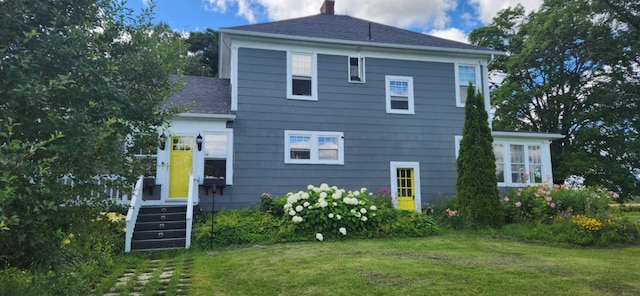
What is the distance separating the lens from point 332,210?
9.21 meters

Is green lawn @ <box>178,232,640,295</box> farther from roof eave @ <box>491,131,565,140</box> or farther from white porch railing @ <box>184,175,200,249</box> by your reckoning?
roof eave @ <box>491,131,565,140</box>

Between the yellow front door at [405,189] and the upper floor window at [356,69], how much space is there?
9.81 feet

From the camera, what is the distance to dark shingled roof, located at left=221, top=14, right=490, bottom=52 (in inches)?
471

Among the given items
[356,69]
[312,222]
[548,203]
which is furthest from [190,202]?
[548,203]

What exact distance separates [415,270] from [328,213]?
3.89m

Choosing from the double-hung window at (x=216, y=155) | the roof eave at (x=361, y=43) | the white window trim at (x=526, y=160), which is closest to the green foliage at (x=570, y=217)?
the white window trim at (x=526, y=160)

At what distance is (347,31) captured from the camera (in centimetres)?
1305

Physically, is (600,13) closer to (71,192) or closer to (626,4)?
(626,4)

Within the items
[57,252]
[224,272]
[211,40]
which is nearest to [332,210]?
[224,272]

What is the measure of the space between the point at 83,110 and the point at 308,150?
846 cm

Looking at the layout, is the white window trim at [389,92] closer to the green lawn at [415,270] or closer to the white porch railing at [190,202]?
the green lawn at [415,270]

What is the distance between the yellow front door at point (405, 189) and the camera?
1227cm

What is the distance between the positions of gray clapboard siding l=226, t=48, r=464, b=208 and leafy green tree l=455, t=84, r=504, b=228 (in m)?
1.87

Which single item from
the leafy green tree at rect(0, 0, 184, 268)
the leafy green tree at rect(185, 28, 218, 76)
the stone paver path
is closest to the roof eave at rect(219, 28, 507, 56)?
the stone paver path
